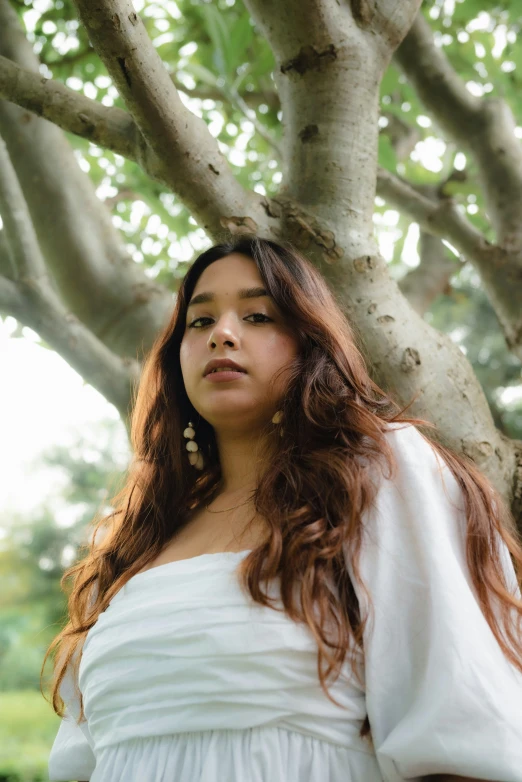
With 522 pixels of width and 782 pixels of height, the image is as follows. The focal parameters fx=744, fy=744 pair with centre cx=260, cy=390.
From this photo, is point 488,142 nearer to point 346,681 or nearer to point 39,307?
point 39,307

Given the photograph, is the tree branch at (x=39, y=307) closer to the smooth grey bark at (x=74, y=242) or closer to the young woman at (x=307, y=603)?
the smooth grey bark at (x=74, y=242)

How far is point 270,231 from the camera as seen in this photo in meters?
1.63

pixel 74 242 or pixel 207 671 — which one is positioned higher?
pixel 74 242

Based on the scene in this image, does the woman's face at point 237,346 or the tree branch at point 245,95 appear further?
the tree branch at point 245,95

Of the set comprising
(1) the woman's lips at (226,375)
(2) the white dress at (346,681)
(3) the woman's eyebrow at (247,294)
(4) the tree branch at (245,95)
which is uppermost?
(4) the tree branch at (245,95)

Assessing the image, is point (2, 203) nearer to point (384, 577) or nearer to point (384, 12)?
point (384, 12)

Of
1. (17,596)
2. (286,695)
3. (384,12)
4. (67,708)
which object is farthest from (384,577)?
(17,596)

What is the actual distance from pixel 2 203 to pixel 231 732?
1.39 metres

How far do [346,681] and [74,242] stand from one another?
1.40m

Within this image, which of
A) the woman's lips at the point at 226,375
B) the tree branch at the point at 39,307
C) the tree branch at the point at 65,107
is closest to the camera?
the tree branch at the point at 65,107

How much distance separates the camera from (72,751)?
1.68 meters

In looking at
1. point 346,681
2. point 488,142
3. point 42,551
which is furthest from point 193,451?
point 42,551

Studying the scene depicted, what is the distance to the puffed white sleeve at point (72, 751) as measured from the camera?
1.66 metres

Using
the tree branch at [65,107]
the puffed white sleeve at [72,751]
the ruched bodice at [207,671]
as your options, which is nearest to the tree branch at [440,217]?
the tree branch at [65,107]
